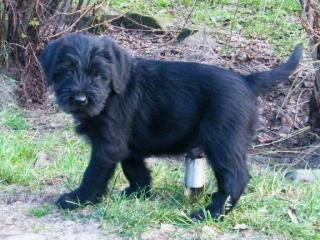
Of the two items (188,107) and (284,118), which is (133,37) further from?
(188,107)

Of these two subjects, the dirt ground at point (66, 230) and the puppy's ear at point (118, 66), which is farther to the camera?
the puppy's ear at point (118, 66)

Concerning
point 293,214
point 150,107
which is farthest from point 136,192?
point 293,214

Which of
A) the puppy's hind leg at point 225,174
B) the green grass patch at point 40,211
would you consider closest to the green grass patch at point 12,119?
the green grass patch at point 40,211

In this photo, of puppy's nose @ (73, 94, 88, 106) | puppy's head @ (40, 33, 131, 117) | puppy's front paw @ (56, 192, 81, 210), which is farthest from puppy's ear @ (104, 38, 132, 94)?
puppy's front paw @ (56, 192, 81, 210)

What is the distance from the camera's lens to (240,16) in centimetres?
1127

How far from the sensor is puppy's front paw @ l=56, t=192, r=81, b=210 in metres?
5.34

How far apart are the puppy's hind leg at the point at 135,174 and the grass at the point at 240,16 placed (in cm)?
503

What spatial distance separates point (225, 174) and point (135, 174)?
→ 0.89 m

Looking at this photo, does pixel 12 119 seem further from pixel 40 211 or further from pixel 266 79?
pixel 266 79

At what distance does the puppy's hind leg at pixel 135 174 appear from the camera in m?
5.73

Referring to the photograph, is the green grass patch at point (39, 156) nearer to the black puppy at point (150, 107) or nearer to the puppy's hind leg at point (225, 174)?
the black puppy at point (150, 107)

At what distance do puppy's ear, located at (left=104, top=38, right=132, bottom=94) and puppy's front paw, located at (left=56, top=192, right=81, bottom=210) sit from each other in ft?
2.79

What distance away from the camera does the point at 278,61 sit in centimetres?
992

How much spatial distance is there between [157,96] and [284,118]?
3485mm
